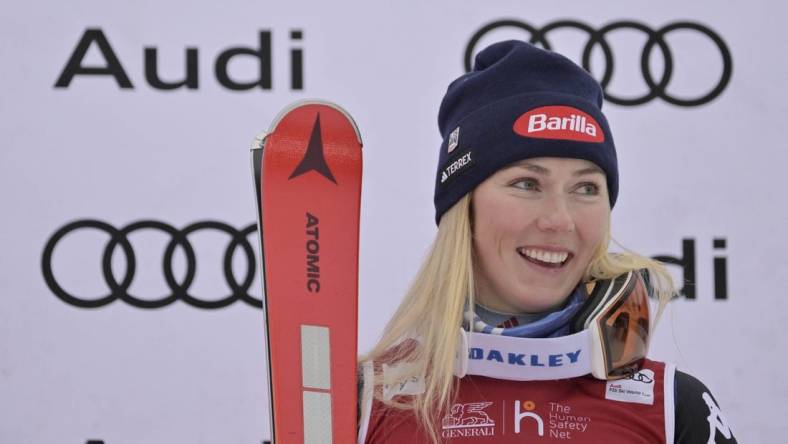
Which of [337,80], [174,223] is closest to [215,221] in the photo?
[174,223]

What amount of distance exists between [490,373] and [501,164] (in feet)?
1.19

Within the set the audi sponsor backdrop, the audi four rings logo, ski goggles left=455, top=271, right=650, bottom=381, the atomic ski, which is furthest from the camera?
the audi four rings logo

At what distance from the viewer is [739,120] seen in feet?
9.23

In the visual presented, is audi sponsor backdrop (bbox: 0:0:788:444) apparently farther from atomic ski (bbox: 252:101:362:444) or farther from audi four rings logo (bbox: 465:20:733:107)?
atomic ski (bbox: 252:101:362:444)

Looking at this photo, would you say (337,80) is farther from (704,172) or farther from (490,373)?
(490,373)

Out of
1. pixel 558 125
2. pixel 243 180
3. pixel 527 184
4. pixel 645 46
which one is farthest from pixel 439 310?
pixel 645 46

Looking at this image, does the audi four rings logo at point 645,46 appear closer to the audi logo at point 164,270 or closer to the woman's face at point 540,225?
the audi logo at point 164,270

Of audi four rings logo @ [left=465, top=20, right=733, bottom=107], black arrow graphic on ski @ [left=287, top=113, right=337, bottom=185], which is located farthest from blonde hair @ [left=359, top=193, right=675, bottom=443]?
audi four rings logo @ [left=465, top=20, right=733, bottom=107]

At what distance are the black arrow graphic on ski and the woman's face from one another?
0.28 m

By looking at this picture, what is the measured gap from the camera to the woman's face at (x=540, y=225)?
67.6 inches

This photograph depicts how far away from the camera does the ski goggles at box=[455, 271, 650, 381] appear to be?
66.6 inches

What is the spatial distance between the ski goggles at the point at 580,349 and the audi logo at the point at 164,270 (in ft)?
3.78

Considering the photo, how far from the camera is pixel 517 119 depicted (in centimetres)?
176

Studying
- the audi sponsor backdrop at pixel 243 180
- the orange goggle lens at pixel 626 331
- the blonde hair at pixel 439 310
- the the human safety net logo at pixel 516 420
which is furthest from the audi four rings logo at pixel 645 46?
the the human safety net logo at pixel 516 420
